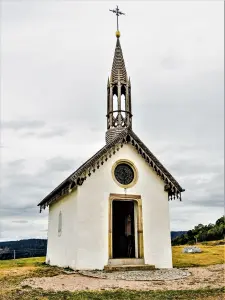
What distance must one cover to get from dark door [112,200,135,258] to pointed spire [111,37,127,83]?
956 centimetres

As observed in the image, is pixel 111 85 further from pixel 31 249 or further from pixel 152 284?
pixel 31 249

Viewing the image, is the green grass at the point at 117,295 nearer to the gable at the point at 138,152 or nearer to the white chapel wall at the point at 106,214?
the white chapel wall at the point at 106,214

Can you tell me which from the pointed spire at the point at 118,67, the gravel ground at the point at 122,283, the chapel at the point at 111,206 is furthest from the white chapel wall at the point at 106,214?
the pointed spire at the point at 118,67

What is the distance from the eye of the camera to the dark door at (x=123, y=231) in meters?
24.7

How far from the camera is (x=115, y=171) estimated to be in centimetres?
2205

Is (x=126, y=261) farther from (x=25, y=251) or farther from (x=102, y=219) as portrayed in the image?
(x=25, y=251)

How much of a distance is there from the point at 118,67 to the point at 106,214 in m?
12.8

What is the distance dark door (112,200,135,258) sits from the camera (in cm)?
2466

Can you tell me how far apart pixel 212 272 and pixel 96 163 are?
8.77 metres

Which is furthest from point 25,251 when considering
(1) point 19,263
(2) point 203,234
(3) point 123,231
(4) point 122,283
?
(2) point 203,234

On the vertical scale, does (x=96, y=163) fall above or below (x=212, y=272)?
above

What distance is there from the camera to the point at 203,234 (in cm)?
5062

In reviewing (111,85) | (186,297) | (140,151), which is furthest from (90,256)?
(111,85)

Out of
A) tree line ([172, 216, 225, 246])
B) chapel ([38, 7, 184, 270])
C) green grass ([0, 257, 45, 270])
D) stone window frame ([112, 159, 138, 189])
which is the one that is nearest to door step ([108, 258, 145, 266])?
chapel ([38, 7, 184, 270])
